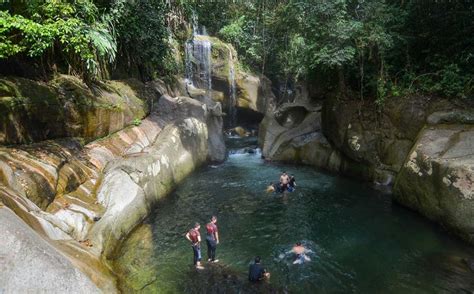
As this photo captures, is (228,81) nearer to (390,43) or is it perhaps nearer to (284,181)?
(284,181)

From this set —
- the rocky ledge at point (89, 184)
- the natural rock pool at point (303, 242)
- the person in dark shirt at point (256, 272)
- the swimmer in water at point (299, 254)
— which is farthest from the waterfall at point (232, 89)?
the person in dark shirt at point (256, 272)

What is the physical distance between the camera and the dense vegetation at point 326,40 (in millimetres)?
12773

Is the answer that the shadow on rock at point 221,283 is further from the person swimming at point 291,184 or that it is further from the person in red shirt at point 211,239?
the person swimming at point 291,184

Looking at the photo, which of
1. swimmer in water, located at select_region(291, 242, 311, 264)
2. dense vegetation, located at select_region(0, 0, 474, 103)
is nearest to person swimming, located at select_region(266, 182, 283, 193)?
swimmer in water, located at select_region(291, 242, 311, 264)

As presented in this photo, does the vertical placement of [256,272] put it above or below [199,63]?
below

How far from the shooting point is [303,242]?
1280 cm

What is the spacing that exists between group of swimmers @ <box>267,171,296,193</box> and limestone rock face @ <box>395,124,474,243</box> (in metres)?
4.86

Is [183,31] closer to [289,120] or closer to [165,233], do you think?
[289,120]

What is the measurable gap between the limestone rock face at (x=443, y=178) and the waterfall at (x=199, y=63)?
20583 mm

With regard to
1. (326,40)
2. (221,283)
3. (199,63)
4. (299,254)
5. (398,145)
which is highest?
(326,40)

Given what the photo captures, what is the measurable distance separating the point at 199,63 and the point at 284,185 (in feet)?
61.0

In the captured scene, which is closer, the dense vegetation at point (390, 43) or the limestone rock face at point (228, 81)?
the dense vegetation at point (390, 43)

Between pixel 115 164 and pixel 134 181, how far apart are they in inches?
45.7

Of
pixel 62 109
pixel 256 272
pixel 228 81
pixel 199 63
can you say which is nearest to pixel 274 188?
pixel 256 272
